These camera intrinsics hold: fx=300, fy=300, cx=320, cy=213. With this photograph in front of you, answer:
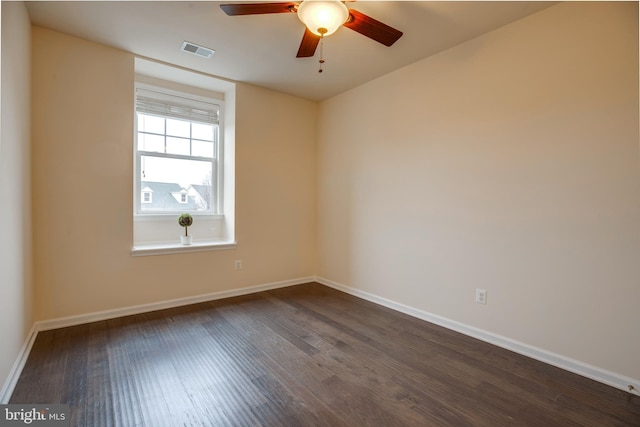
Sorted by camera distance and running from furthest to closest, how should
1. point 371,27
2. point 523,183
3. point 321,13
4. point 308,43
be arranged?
point 523,183
point 308,43
point 371,27
point 321,13

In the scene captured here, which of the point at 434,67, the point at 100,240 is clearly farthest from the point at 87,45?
the point at 434,67

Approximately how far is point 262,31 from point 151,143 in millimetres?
1907

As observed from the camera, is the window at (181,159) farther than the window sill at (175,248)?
Yes

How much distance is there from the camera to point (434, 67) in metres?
2.95

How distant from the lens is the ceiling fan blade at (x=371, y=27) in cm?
195

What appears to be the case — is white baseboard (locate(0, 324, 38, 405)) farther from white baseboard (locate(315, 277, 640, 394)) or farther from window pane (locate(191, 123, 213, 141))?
white baseboard (locate(315, 277, 640, 394))

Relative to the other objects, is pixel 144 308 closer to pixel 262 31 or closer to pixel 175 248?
pixel 175 248

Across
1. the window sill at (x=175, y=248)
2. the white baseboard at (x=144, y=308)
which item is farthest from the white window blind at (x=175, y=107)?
the white baseboard at (x=144, y=308)

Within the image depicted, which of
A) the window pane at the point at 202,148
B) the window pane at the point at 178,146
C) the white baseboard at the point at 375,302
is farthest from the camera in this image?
the window pane at the point at 202,148

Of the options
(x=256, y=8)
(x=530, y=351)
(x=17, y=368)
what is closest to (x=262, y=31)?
(x=256, y=8)

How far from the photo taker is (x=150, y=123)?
138 inches

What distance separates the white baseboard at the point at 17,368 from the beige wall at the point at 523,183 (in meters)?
3.07

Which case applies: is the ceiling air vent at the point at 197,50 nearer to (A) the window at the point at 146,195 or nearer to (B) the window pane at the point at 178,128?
(B) the window pane at the point at 178,128

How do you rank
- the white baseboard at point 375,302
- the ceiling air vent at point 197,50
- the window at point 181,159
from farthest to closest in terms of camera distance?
the window at point 181,159
the ceiling air vent at point 197,50
the white baseboard at point 375,302
